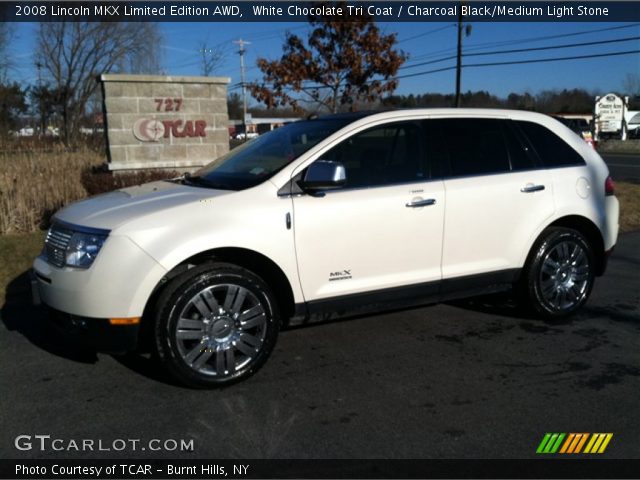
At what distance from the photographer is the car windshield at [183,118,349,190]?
4289 millimetres

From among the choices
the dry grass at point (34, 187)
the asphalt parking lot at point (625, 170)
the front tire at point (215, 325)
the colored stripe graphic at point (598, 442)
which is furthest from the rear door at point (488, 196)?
the asphalt parking lot at point (625, 170)

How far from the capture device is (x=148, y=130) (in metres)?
10.8

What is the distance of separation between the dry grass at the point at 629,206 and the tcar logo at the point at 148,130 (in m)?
8.16

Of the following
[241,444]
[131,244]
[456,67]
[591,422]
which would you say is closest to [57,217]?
[131,244]

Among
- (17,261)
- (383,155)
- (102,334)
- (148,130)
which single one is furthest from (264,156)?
(148,130)

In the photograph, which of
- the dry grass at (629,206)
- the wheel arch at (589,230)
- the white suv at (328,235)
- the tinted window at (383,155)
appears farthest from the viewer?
the dry grass at (629,206)

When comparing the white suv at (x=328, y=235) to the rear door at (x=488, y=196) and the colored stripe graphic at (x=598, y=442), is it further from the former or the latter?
the colored stripe graphic at (x=598, y=442)

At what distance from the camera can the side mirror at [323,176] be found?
159 inches

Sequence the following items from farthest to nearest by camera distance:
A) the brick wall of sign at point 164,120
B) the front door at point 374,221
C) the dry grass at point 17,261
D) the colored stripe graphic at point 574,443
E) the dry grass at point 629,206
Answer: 1. the brick wall of sign at point 164,120
2. the dry grass at point 629,206
3. the dry grass at point 17,261
4. the front door at point 374,221
5. the colored stripe graphic at point 574,443

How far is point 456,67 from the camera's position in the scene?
105 feet

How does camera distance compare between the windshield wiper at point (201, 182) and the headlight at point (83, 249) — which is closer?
the headlight at point (83, 249)

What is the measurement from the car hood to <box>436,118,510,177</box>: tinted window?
1.89 metres

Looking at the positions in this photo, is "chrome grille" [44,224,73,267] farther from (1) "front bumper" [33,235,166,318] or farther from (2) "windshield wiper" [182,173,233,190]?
(2) "windshield wiper" [182,173,233,190]

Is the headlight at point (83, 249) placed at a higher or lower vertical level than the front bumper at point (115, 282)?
higher
